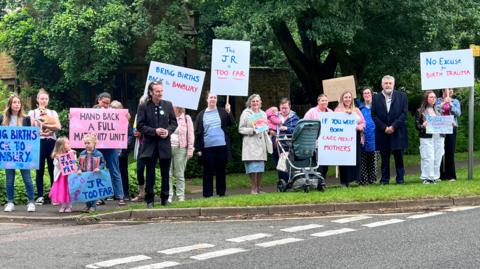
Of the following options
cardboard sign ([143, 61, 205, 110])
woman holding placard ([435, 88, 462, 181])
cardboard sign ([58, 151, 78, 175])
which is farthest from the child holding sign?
woman holding placard ([435, 88, 462, 181])

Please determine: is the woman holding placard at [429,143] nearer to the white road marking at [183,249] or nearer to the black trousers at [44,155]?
the white road marking at [183,249]

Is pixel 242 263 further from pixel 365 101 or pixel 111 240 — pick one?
pixel 365 101

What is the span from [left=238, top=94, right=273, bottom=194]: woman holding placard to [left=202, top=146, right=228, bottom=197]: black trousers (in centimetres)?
42

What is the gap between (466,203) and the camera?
1125cm

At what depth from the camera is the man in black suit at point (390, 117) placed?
12703mm

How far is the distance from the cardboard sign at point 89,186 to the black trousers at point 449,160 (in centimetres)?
681

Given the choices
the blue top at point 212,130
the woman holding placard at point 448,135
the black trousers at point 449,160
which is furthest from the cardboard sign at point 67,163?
the black trousers at point 449,160

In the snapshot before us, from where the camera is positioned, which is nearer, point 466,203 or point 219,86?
point 466,203

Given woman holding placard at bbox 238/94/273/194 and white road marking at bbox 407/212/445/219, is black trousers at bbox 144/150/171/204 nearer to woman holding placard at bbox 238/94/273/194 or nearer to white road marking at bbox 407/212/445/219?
woman holding placard at bbox 238/94/273/194

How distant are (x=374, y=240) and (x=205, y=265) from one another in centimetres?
236

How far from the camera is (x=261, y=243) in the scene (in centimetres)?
816

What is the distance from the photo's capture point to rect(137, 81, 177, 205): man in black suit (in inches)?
412

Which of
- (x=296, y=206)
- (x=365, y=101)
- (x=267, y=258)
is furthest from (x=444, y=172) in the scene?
(x=267, y=258)

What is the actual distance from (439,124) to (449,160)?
110cm
